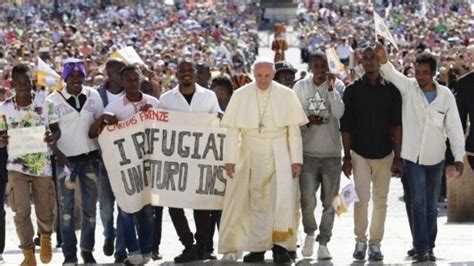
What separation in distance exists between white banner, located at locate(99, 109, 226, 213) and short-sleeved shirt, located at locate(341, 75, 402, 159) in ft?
3.76

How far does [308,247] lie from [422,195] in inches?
41.8

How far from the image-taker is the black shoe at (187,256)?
1267cm

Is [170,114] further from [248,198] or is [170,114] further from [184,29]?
[184,29]

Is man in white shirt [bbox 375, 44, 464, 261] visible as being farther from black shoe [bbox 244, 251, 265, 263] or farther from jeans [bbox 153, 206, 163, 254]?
jeans [bbox 153, 206, 163, 254]

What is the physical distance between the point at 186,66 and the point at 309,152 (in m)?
1.24

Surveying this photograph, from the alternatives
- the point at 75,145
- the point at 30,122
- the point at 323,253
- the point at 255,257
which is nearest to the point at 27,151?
the point at 30,122

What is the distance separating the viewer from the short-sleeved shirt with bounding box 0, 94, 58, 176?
12.3m

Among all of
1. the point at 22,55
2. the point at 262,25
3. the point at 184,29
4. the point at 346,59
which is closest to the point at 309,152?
the point at 22,55

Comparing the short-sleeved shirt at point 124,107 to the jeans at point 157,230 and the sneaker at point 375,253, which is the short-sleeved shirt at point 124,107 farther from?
the sneaker at point 375,253

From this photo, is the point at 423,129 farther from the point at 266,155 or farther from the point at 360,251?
the point at 266,155

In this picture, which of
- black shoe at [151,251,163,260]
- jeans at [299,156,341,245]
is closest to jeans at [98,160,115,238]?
black shoe at [151,251,163,260]

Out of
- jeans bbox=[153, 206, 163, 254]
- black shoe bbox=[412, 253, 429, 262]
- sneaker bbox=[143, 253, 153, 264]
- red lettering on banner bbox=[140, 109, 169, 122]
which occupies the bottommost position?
Answer: sneaker bbox=[143, 253, 153, 264]

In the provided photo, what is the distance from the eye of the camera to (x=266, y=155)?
1250 cm

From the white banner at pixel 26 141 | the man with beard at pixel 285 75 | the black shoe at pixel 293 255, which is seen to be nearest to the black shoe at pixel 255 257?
the black shoe at pixel 293 255
